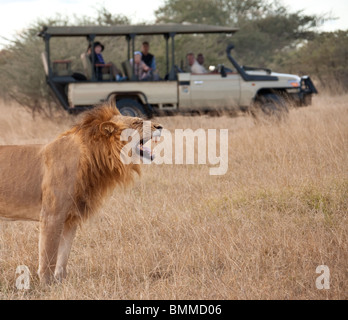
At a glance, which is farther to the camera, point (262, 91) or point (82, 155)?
point (262, 91)

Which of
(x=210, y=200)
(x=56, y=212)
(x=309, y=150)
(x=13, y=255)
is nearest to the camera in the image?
(x=56, y=212)

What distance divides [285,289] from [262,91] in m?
8.34

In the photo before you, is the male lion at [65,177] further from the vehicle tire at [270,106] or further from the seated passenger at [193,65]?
the seated passenger at [193,65]

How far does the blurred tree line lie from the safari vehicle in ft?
2.72

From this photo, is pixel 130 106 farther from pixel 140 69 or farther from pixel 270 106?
pixel 270 106

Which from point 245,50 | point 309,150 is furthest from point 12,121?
point 245,50

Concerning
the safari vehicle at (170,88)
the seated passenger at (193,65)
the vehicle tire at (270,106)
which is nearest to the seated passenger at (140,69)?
the safari vehicle at (170,88)

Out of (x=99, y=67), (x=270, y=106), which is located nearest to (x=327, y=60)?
(x=270, y=106)

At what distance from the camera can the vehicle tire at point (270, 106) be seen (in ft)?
33.9

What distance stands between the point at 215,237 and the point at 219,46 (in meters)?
17.0

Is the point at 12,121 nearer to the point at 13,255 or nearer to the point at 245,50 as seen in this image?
the point at 13,255

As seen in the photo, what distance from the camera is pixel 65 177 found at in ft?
10.9

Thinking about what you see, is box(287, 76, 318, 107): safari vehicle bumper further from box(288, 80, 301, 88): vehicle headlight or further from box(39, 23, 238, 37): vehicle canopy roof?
box(39, 23, 238, 37): vehicle canopy roof
